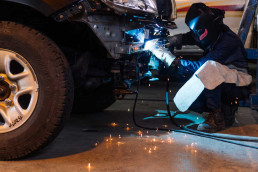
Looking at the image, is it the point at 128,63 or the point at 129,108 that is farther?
the point at 129,108

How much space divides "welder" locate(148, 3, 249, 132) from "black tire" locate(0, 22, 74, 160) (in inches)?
67.3

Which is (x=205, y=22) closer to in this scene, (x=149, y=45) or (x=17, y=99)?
(x=149, y=45)

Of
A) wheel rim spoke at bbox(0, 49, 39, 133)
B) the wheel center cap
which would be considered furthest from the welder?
the wheel center cap

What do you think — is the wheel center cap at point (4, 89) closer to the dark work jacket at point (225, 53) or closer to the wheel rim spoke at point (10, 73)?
the wheel rim spoke at point (10, 73)

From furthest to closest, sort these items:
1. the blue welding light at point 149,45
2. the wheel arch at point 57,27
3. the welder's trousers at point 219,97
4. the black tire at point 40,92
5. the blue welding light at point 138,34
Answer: the welder's trousers at point 219,97
the blue welding light at point 149,45
the blue welding light at point 138,34
the wheel arch at point 57,27
the black tire at point 40,92

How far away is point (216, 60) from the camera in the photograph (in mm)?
4219

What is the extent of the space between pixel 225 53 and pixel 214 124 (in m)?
0.78

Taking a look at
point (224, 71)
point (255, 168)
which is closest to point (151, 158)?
point (255, 168)

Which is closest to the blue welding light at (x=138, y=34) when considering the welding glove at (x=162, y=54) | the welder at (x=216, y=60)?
the welding glove at (x=162, y=54)

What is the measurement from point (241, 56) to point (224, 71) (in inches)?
13.0

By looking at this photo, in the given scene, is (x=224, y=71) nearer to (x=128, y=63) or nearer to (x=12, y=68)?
(x=128, y=63)

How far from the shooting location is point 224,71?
162 inches

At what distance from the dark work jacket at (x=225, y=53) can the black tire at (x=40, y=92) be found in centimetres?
177

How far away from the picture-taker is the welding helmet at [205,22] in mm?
4242
